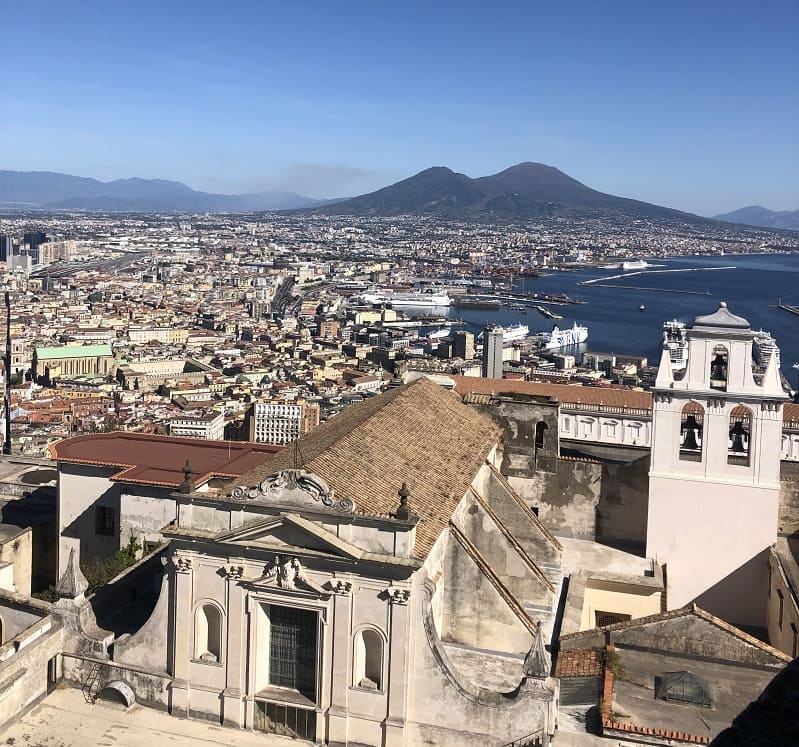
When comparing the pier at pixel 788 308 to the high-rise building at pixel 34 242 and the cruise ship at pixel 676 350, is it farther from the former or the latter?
the high-rise building at pixel 34 242

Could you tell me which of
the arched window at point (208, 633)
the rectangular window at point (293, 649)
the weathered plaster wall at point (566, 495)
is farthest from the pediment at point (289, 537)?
the weathered plaster wall at point (566, 495)

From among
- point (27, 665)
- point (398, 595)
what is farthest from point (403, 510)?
point (27, 665)

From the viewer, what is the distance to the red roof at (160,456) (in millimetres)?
10766

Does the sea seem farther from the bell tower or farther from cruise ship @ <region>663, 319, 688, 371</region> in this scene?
the bell tower

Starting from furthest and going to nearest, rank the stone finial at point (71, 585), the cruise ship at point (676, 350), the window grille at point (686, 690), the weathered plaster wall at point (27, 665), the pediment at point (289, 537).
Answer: the cruise ship at point (676, 350) < the stone finial at point (71, 585) < the weathered plaster wall at point (27, 665) < the pediment at point (289, 537) < the window grille at point (686, 690)

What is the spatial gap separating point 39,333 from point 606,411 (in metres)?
73.0

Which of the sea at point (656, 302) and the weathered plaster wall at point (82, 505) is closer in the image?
the weathered plaster wall at point (82, 505)

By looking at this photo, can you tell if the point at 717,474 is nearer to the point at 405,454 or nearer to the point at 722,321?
the point at 722,321

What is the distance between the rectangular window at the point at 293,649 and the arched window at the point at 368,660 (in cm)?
40

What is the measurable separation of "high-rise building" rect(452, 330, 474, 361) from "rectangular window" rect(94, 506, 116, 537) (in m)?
57.5

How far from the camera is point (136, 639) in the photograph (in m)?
7.41

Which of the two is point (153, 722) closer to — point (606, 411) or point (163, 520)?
point (163, 520)

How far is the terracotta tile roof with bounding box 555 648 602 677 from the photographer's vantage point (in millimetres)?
7020

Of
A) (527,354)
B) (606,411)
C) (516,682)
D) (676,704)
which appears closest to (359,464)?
(516,682)
